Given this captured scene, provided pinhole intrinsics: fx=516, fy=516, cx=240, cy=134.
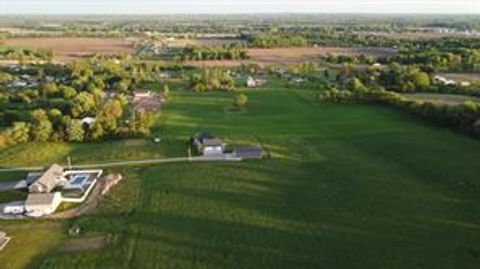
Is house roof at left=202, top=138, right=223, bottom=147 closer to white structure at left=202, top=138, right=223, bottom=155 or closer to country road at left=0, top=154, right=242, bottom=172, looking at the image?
white structure at left=202, top=138, right=223, bottom=155

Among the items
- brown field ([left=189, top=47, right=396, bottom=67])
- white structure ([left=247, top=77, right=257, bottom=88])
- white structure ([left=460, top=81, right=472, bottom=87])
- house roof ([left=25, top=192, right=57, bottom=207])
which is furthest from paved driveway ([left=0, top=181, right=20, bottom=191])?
brown field ([left=189, top=47, right=396, bottom=67])

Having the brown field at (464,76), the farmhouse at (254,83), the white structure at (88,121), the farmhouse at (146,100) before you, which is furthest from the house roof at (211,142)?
the brown field at (464,76)

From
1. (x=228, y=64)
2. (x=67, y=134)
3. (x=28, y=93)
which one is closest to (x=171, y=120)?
(x=67, y=134)

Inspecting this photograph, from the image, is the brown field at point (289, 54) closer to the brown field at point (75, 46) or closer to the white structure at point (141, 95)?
the brown field at point (75, 46)

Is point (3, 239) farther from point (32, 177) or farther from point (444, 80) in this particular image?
point (444, 80)

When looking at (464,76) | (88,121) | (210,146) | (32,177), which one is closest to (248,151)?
(210,146)
